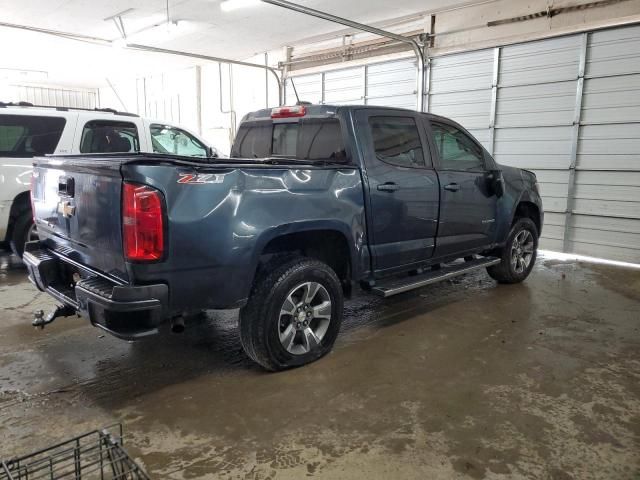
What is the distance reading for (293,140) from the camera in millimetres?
4156

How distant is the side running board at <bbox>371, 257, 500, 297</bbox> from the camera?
3826 millimetres

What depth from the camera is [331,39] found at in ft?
36.7

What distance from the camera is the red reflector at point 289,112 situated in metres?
3.98

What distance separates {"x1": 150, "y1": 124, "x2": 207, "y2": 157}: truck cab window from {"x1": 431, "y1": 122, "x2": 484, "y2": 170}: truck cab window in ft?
12.7

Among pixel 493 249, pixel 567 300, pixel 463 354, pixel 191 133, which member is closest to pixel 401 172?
pixel 463 354

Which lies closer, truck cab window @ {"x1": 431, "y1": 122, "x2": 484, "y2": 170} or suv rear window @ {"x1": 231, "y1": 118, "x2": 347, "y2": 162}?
suv rear window @ {"x1": 231, "y1": 118, "x2": 347, "y2": 162}

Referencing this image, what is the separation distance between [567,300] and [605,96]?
12.8ft

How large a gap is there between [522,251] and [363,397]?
3538 mm

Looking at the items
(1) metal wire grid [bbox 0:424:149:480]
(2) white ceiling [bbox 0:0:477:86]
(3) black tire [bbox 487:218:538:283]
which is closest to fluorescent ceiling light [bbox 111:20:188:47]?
(2) white ceiling [bbox 0:0:477:86]

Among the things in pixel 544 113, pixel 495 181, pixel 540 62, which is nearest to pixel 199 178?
pixel 495 181

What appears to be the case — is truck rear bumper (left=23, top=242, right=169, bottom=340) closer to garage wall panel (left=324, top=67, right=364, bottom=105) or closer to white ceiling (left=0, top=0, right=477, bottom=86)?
white ceiling (left=0, top=0, right=477, bottom=86)

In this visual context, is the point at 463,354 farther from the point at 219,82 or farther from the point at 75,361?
the point at 219,82

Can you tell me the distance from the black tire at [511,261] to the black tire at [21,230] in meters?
5.50

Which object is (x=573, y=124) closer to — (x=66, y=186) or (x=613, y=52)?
(x=613, y=52)
